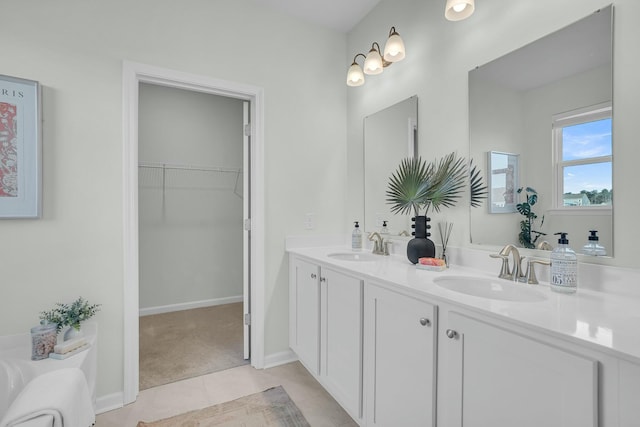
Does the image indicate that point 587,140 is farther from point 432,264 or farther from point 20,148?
point 20,148

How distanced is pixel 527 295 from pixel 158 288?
11.3 ft

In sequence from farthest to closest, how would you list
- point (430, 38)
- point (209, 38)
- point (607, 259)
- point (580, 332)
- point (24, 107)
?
point (209, 38), point (430, 38), point (24, 107), point (607, 259), point (580, 332)

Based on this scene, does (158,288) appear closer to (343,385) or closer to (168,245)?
(168,245)

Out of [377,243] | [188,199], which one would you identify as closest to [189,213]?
[188,199]

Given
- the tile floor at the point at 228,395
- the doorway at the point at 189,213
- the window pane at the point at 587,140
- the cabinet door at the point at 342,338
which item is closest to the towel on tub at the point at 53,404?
the tile floor at the point at 228,395

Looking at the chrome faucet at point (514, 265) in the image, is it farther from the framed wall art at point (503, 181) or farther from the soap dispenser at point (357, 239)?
the soap dispenser at point (357, 239)

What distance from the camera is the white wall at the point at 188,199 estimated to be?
3.30 meters

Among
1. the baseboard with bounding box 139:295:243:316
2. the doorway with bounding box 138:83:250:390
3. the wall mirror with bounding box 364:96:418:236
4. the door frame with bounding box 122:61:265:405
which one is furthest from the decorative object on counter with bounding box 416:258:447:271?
the baseboard with bounding box 139:295:243:316

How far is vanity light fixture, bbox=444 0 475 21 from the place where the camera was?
142cm

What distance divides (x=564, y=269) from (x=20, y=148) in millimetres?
2582

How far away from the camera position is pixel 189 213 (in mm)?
3514

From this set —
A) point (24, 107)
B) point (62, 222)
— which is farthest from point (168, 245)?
point (24, 107)

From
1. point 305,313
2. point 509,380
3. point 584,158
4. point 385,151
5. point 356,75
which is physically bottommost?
point 305,313

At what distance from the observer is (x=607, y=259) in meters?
1.12
